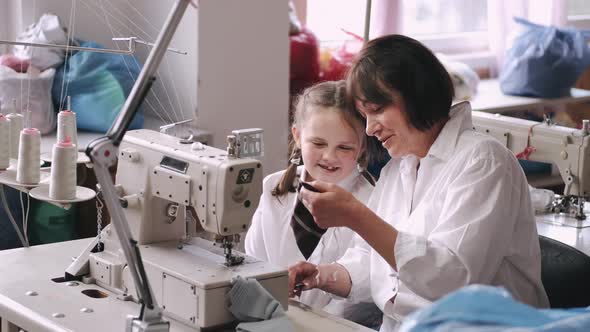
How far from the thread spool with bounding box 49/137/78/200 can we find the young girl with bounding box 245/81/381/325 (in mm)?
537

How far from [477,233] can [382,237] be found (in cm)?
20

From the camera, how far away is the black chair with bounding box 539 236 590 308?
235 centimetres

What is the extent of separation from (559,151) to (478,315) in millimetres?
1968

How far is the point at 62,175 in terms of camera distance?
2.30 meters

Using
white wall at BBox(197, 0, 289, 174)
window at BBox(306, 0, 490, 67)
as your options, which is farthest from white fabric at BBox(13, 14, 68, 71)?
window at BBox(306, 0, 490, 67)

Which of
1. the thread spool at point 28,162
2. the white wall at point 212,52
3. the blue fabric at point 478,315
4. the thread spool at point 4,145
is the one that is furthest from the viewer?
the white wall at point 212,52

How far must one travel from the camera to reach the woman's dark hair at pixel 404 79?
7.04 feet

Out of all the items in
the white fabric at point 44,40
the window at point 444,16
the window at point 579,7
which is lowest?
the white fabric at point 44,40

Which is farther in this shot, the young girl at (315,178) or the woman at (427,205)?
the young girl at (315,178)

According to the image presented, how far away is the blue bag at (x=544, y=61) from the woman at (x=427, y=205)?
3121 millimetres

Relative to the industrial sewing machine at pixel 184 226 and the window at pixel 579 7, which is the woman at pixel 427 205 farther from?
the window at pixel 579 7

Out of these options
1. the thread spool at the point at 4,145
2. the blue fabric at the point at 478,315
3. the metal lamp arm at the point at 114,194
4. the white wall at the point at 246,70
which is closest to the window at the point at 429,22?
the white wall at the point at 246,70

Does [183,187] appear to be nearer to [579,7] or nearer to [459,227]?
[459,227]

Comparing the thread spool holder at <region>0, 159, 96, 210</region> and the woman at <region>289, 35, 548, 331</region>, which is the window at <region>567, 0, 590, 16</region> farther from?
the thread spool holder at <region>0, 159, 96, 210</region>
